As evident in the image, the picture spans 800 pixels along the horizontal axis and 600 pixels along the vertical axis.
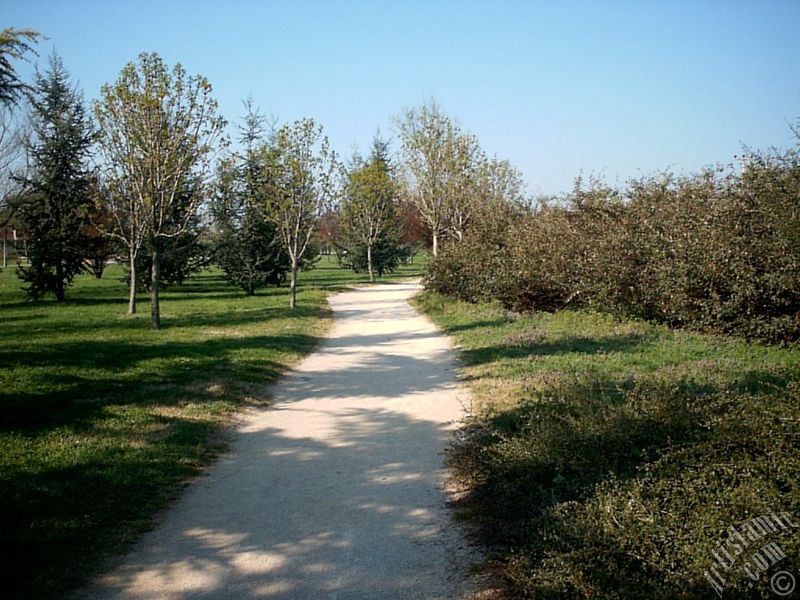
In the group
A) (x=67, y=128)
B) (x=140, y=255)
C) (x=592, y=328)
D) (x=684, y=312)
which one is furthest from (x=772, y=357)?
(x=67, y=128)

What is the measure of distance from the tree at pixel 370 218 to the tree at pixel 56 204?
12.9 metres

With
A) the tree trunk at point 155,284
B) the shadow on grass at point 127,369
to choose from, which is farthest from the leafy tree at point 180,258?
the shadow on grass at point 127,369

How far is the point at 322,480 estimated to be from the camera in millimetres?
6156

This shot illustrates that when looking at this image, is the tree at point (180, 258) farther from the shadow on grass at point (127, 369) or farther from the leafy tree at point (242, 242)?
the shadow on grass at point (127, 369)

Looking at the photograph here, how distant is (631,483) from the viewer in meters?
4.18

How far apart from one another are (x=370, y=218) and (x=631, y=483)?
37.2 m

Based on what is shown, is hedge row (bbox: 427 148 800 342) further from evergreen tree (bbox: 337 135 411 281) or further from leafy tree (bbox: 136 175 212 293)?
evergreen tree (bbox: 337 135 411 281)

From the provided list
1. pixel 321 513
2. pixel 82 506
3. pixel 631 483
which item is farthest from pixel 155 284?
pixel 631 483

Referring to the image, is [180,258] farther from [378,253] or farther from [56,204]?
[378,253]

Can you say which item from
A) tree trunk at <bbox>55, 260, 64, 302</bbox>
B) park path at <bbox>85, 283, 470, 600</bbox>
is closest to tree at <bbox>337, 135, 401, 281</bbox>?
tree trunk at <bbox>55, 260, 64, 302</bbox>

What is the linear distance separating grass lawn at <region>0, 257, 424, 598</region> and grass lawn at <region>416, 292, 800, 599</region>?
2792 mm

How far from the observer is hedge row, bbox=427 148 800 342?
35.5ft

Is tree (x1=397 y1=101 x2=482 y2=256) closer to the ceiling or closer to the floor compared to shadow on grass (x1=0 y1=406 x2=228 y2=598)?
closer to the ceiling

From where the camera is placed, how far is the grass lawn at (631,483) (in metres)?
3.44
